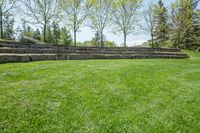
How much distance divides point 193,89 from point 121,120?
273 cm

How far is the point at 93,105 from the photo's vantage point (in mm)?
3521

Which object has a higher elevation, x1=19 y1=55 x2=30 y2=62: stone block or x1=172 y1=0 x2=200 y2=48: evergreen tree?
x1=172 y1=0 x2=200 y2=48: evergreen tree

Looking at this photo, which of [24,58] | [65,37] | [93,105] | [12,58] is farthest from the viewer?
[65,37]

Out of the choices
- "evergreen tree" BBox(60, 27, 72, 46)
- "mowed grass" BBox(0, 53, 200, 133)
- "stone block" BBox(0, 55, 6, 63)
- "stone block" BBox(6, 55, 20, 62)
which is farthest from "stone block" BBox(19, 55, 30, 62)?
"evergreen tree" BBox(60, 27, 72, 46)

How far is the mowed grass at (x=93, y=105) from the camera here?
2852mm

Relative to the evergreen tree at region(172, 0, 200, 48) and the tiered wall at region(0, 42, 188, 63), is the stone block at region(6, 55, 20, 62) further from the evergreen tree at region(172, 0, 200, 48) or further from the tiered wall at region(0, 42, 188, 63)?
the evergreen tree at region(172, 0, 200, 48)

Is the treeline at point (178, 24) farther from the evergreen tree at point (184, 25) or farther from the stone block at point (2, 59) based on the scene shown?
the stone block at point (2, 59)

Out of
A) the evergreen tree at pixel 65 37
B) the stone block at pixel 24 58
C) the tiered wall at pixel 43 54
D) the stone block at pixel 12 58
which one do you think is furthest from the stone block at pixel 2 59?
the evergreen tree at pixel 65 37

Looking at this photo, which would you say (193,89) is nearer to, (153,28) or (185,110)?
(185,110)

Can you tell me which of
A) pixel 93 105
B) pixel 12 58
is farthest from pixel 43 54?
pixel 93 105

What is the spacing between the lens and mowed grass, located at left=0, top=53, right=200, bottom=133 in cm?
285

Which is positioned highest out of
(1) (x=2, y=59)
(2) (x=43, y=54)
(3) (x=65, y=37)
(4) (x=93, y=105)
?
(3) (x=65, y=37)

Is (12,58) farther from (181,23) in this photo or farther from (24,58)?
(181,23)

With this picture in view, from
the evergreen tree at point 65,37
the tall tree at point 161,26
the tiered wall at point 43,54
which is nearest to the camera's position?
the tiered wall at point 43,54
